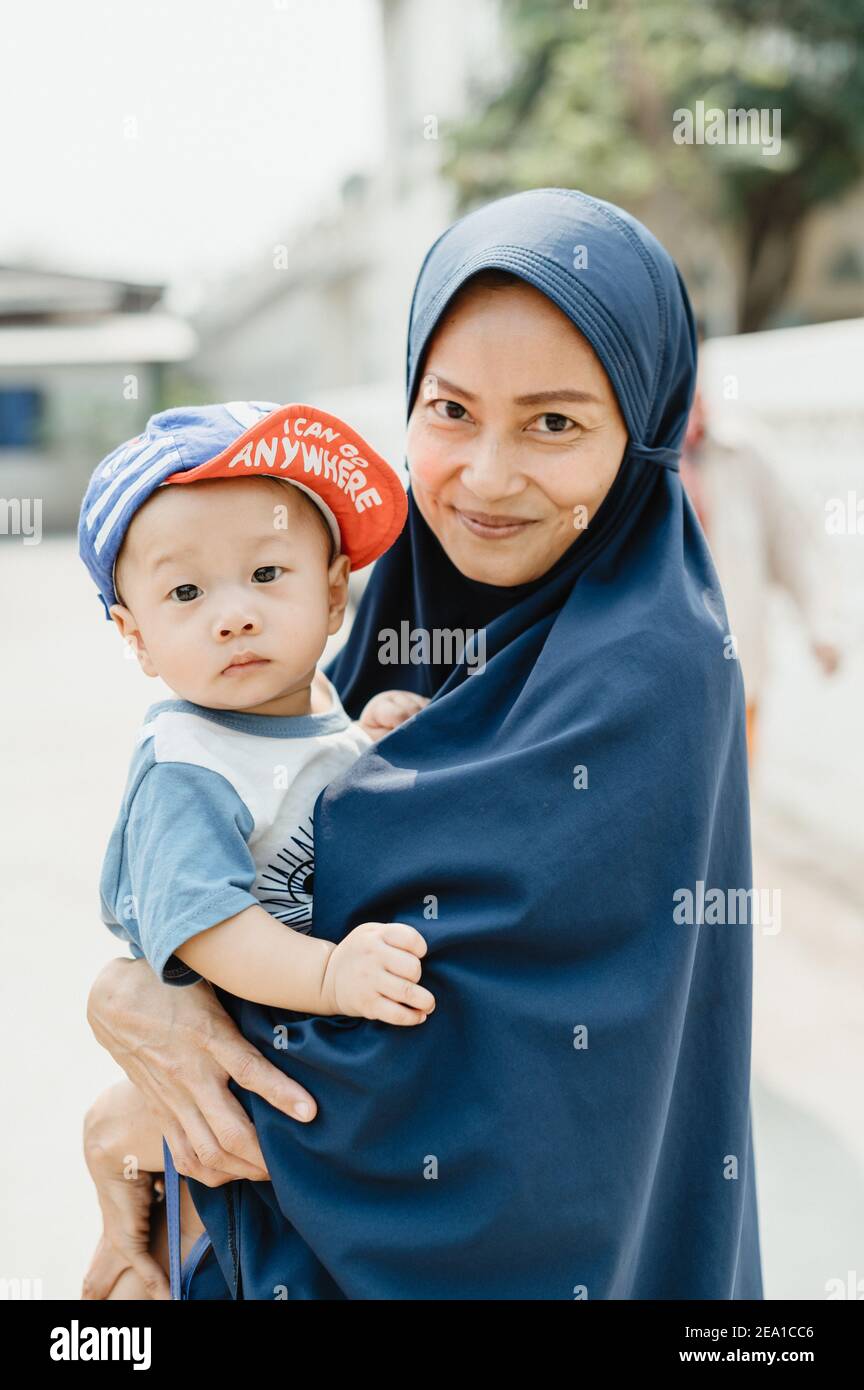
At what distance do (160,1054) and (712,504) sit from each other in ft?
9.69

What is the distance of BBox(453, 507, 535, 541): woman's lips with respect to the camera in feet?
5.02

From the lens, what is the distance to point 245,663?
4.55 feet

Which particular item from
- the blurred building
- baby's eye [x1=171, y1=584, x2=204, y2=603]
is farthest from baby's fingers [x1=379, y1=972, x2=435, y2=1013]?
the blurred building

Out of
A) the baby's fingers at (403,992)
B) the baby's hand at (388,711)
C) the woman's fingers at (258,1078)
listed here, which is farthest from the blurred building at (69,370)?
the baby's fingers at (403,992)

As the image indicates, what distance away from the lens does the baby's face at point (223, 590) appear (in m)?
1.35

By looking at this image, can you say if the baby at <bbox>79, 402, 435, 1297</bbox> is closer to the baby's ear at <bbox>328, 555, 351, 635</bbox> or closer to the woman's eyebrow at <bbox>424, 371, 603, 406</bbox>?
the baby's ear at <bbox>328, 555, 351, 635</bbox>

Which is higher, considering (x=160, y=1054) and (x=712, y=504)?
(x=712, y=504)

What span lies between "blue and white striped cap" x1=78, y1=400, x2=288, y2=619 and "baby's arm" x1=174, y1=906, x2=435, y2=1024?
0.41 meters

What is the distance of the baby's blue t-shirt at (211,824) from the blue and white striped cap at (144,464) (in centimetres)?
18

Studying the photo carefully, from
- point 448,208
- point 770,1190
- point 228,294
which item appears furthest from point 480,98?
point 770,1190

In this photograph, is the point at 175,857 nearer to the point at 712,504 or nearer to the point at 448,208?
the point at 712,504

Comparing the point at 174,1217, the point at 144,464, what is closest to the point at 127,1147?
the point at 174,1217

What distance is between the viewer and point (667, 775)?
1355mm

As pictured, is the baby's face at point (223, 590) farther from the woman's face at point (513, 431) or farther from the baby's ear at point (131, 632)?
the woman's face at point (513, 431)
